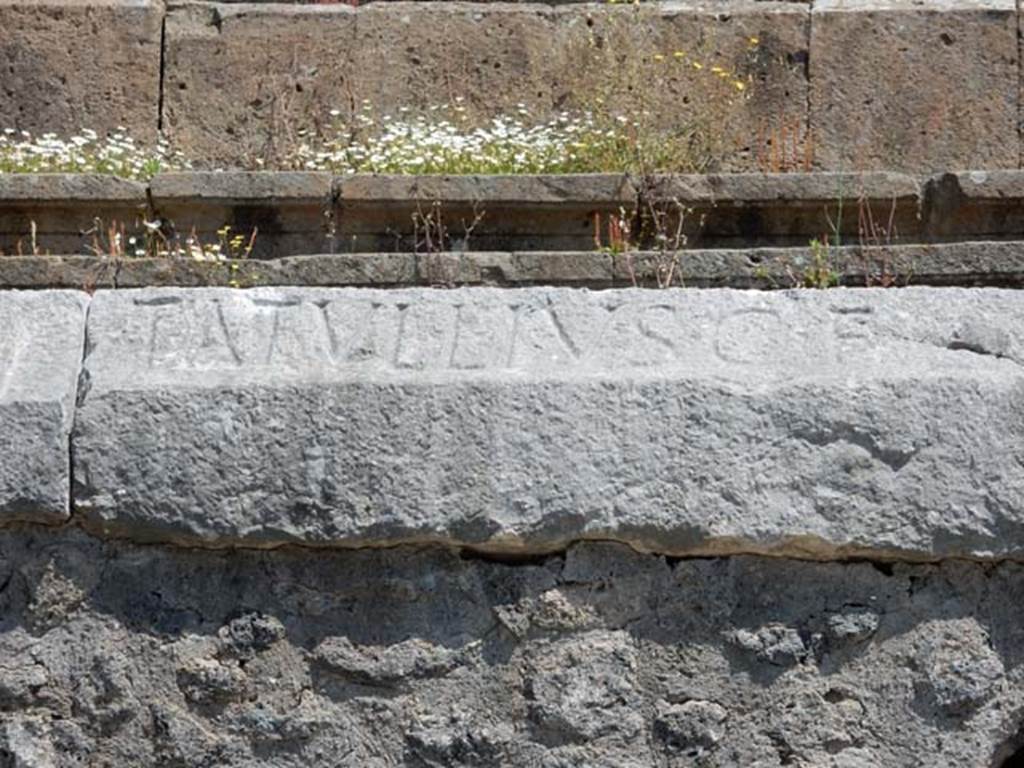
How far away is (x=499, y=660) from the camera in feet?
10.8

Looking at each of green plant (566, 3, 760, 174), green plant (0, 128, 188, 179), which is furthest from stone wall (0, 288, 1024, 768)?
green plant (566, 3, 760, 174)

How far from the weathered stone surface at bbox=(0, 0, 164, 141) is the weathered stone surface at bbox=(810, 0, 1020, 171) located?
7.97 feet

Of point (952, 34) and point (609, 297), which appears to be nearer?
point (609, 297)

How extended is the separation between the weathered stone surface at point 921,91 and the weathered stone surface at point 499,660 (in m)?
4.00

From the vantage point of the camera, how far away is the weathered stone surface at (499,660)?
10.7ft

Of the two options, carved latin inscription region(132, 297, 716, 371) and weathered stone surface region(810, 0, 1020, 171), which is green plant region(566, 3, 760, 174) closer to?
weathered stone surface region(810, 0, 1020, 171)

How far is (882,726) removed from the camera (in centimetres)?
328

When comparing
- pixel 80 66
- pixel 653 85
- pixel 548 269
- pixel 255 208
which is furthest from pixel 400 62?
pixel 548 269

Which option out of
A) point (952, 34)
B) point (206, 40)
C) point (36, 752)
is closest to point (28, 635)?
point (36, 752)

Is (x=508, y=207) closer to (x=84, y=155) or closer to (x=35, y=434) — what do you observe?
(x=84, y=155)

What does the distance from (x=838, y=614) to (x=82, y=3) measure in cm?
483

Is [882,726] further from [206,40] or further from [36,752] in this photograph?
[206,40]

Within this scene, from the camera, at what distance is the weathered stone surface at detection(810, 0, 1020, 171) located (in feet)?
23.3

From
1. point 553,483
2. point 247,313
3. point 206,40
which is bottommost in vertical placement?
point 553,483
